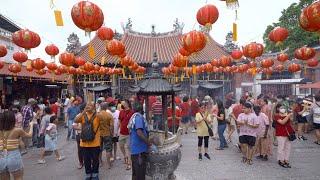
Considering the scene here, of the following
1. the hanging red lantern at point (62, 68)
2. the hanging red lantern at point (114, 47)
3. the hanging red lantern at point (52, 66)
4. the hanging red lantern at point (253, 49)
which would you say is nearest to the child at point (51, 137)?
the hanging red lantern at point (114, 47)

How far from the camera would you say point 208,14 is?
28.1 ft

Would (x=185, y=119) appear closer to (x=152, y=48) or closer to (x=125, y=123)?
(x=125, y=123)

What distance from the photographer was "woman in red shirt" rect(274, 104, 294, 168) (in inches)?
328

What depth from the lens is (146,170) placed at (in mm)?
6895

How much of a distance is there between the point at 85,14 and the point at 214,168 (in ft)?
16.5

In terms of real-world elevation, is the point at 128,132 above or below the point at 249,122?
below

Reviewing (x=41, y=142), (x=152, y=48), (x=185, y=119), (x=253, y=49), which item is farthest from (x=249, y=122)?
(x=152, y=48)

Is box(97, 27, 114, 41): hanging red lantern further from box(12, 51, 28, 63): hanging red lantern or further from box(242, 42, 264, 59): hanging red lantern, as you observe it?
box(242, 42, 264, 59): hanging red lantern

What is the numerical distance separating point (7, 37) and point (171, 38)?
1432cm

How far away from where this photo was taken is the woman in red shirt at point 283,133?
8336 millimetres

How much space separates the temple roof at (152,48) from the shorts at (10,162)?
65.0 feet

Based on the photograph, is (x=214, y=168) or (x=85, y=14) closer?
(x=85, y=14)

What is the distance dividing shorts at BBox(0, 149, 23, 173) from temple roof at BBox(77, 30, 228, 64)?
19.8 meters

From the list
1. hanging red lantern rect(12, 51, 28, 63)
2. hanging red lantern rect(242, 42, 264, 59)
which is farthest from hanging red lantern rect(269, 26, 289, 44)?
hanging red lantern rect(12, 51, 28, 63)
